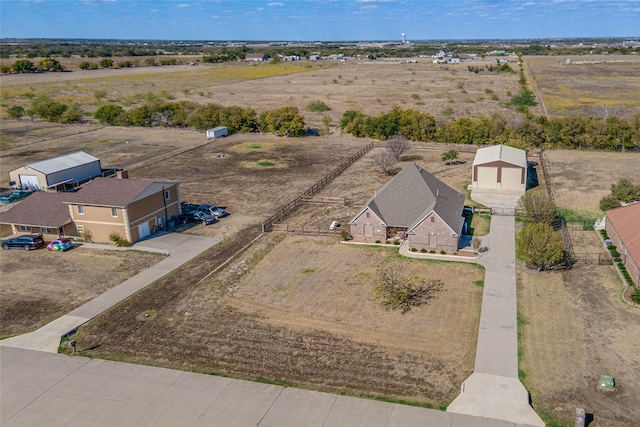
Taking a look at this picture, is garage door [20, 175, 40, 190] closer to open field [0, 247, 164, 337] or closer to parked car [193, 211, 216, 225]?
open field [0, 247, 164, 337]

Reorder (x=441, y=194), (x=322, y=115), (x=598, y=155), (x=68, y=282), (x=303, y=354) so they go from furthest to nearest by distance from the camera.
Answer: (x=322, y=115), (x=598, y=155), (x=441, y=194), (x=68, y=282), (x=303, y=354)

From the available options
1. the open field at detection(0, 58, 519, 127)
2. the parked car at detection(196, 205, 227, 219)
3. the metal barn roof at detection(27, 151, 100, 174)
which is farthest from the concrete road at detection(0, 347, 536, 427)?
the open field at detection(0, 58, 519, 127)

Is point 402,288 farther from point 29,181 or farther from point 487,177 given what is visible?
point 29,181

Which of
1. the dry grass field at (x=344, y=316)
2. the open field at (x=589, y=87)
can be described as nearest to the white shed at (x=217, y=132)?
the dry grass field at (x=344, y=316)

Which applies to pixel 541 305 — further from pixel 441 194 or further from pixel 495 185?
pixel 495 185

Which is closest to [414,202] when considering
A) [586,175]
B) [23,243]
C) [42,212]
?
[586,175]

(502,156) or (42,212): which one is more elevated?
(502,156)

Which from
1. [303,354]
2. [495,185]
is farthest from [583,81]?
[303,354]
